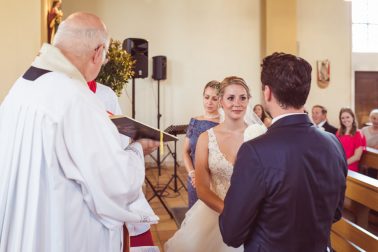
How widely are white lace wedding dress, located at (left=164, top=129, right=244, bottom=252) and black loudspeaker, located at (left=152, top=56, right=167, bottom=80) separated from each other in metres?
6.28

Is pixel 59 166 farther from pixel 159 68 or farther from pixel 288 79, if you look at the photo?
pixel 159 68

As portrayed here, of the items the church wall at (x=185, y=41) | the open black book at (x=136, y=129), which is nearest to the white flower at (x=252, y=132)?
the open black book at (x=136, y=129)

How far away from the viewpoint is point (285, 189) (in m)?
1.47

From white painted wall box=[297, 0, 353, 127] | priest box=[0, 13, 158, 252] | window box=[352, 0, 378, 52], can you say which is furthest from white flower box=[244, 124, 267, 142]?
window box=[352, 0, 378, 52]

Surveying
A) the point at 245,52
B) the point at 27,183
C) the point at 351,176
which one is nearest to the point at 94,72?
the point at 27,183

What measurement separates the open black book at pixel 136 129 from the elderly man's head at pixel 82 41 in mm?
266

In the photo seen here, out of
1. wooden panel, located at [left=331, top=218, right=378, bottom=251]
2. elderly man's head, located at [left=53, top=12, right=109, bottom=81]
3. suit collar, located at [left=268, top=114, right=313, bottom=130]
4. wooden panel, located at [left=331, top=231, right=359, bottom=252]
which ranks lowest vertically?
wooden panel, located at [left=331, top=231, right=359, bottom=252]

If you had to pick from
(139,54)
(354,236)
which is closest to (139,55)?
(139,54)

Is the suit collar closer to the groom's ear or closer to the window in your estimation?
the groom's ear

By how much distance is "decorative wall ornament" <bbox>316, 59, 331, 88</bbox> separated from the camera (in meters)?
10.2

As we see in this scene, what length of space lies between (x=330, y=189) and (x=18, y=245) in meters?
1.24

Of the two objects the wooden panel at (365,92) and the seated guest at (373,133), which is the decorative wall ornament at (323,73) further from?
the seated guest at (373,133)

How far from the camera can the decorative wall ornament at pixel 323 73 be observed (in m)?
10.2

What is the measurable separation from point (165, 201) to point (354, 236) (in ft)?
11.7
